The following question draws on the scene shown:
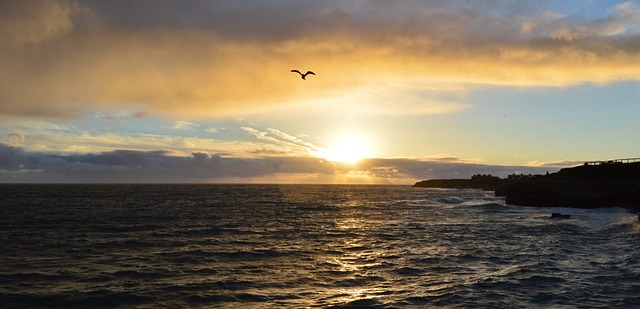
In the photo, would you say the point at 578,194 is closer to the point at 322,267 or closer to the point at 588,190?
the point at 588,190

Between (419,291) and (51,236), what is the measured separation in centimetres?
3644

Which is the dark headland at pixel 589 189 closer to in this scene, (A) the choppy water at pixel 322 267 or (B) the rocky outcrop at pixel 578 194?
(B) the rocky outcrop at pixel 578 194

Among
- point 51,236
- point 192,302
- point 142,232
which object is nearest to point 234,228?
point 142,232

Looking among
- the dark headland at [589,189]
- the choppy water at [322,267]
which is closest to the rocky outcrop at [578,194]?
the dark headland at [589,189]

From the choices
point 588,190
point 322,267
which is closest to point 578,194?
point 588,190

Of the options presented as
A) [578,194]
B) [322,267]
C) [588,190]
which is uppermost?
[588,190]

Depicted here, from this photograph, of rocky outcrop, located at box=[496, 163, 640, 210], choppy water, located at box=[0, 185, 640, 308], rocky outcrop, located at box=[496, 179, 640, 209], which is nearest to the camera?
choppy water, located at box=[0, 185, 640, 308]

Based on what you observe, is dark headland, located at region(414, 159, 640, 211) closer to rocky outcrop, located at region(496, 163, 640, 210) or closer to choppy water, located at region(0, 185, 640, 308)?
rocky outcrop, located at region(496, 163, 640, 210)

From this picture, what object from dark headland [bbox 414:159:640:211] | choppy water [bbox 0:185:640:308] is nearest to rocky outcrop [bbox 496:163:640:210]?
dark headland [bbox 414:159:640:211]

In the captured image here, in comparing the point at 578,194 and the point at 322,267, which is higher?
the point at 578,194

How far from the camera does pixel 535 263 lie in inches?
1091

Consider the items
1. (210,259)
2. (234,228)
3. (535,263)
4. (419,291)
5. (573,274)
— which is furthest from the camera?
(234,228)

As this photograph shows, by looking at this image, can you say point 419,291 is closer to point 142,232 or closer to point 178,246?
point 178,246

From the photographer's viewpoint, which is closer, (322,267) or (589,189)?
(322,267)
